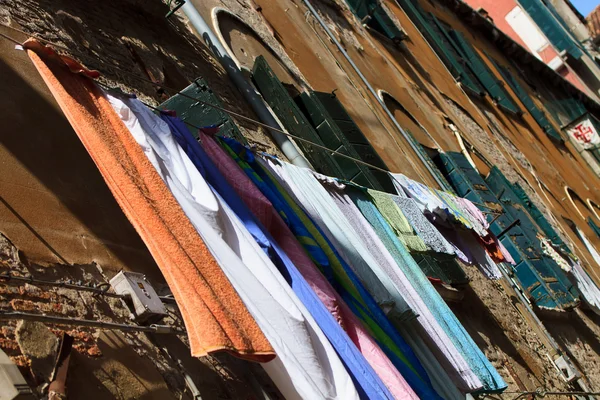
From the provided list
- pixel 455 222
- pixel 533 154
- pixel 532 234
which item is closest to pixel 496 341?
pixel 455 222

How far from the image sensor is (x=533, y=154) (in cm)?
1590

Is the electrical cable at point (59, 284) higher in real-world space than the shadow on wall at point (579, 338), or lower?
higher

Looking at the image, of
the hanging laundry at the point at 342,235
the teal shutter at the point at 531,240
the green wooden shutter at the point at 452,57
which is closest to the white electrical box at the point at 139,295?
the hanging laundry at the point at 342,235

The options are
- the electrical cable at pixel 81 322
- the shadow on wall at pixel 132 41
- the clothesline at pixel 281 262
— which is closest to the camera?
the electrical cable at pixel 81 322

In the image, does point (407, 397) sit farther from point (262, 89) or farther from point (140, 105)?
point (262, 89)

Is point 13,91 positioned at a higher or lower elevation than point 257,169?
higher

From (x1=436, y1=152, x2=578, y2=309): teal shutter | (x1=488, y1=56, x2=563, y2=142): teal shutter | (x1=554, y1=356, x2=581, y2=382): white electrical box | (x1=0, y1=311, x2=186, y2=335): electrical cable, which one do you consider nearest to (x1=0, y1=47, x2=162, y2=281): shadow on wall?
(x1=0, y1=311, x2=186, y2=335): electrical cable

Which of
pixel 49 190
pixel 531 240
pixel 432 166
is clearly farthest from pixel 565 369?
pixel 49 190

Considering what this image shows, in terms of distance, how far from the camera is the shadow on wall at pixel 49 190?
3.43 metres

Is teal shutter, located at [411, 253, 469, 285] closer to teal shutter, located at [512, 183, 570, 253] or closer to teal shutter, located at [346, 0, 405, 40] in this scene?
teal shutter, located at [512, 183, 570, 253]

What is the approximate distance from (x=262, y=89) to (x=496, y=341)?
3.49 metres

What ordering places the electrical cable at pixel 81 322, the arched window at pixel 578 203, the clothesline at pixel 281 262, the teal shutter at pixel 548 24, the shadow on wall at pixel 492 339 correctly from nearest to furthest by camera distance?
the electrical cable at pixel 81 322 → the clothesline at pixel 281 262 → the shadow on wall at pixel 492 339 → the arched window at pixel 578 203 → the teal shutter at pixel 548 24

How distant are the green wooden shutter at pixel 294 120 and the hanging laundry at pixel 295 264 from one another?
2.37 metres

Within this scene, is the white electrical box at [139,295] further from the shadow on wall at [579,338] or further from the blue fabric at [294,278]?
the shadow on wall at [579,338]
